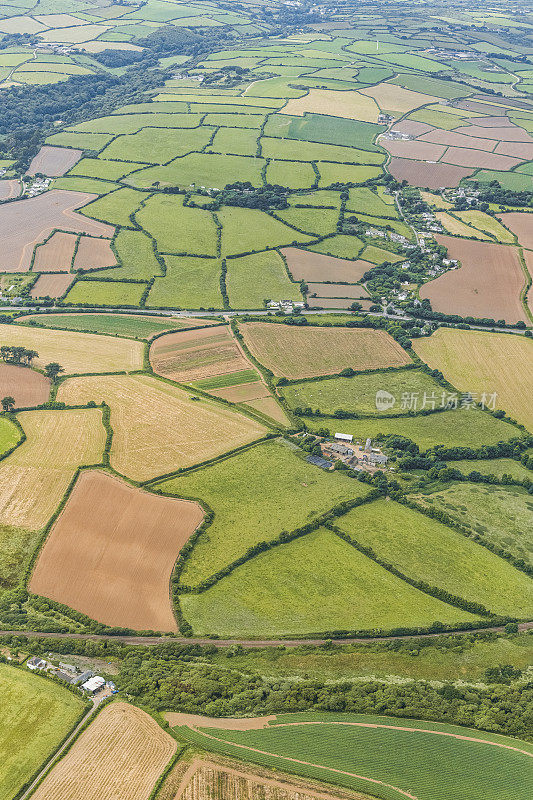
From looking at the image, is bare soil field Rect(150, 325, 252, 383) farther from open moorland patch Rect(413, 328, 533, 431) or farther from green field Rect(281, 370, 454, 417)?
open moorland patch Rect(413, 328, 533, 431)

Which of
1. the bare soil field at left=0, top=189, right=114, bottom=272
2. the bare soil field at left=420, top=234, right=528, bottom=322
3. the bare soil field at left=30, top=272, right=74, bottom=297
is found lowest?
the bare soil field at left=420, top=234, right=528, bottom=322

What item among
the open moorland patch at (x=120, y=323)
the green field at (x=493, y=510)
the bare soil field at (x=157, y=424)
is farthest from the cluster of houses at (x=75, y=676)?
the open moorland patch at (x=120, y=323)

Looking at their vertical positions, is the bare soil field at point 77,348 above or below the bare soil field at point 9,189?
below

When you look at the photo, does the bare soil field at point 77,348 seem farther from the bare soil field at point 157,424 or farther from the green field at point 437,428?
the green field at point 437,428

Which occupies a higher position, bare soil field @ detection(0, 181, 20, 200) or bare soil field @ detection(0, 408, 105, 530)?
bare soil field @ detection(0, 181, 20, 200)

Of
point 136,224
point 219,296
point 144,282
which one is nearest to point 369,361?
point 219,296

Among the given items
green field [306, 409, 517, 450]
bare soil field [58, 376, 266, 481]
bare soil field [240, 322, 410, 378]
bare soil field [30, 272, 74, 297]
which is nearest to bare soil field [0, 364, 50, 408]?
bare soil field [58, 376, 266, 481]
